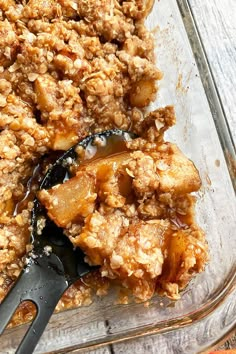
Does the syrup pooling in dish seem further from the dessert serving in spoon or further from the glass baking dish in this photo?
the glass baking dish

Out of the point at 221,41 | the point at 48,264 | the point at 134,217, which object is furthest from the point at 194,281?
the point at 221,41

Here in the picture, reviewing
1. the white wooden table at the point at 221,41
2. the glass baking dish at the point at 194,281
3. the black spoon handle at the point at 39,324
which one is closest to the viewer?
the black spoon handle at the point at 39,324

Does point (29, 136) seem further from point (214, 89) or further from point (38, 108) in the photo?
point (214, 89)

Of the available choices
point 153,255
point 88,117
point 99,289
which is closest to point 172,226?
point 153,255

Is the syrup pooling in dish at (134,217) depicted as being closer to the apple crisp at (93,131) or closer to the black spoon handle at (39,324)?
the apple crisp at (93,131)

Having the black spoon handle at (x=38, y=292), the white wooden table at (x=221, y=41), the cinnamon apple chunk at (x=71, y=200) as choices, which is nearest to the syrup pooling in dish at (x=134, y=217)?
the cinnamon apple chunk at (x=71, y=200)

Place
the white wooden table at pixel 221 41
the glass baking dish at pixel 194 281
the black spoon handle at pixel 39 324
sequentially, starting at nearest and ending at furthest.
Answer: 1. the black spoon handle at pixel 39 324
2. the glass baking dish at pixel 194 281
3. the white wooden table at pixel 221 41
